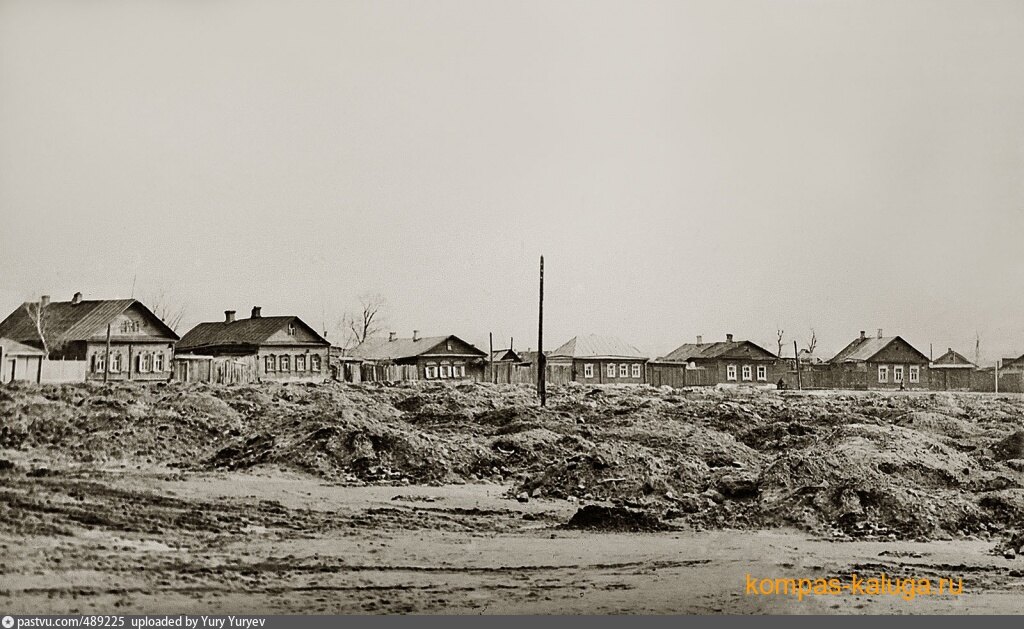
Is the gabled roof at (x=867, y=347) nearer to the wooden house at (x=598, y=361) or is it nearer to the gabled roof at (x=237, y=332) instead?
the wooden house at (x=598, y=361)

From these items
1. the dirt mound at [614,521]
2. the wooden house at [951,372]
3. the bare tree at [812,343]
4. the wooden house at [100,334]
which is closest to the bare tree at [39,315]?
the wooden house at [100,334]

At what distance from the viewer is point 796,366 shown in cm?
535

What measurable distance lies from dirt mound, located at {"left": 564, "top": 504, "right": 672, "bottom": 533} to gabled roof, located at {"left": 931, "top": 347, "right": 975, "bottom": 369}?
2.14m

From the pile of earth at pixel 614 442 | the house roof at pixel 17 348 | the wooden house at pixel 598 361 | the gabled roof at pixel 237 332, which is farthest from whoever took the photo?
the wooden house at pixel 598 361

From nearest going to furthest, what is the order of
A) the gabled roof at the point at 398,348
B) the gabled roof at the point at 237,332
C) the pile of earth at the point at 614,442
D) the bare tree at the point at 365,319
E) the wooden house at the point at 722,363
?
the pile of earth at the point at 614,442, the gabled roof at the point at 237,332, the bare tree at the point at 365,319, the gabled roof at the point at 398,348, the wooden house at the point at 722,363

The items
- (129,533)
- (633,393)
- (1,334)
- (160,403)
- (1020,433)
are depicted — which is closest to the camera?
(129,533)

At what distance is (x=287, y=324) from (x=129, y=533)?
1.39m

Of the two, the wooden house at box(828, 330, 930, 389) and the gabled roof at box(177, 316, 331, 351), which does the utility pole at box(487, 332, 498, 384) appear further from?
the wooden house at box(828, 330, 930, 389)

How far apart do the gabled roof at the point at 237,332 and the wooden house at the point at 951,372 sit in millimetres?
3805

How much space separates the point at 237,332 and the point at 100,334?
710 millimetres

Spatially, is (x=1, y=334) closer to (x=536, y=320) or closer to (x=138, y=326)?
(x=138, y=326)

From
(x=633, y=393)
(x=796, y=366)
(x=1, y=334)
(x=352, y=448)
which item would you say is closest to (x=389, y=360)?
(x=352, y=448)

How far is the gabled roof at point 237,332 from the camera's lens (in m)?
4.67

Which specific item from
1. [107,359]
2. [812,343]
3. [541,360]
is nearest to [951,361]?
[812,343]
